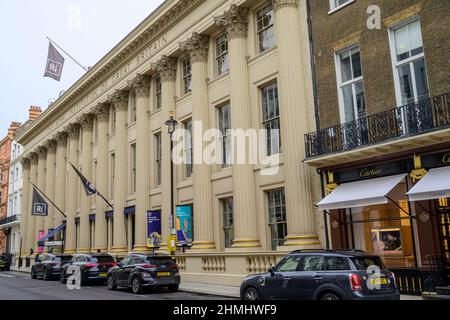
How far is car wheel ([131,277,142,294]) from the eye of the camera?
18.4 meters

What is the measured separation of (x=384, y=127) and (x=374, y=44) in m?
3.16

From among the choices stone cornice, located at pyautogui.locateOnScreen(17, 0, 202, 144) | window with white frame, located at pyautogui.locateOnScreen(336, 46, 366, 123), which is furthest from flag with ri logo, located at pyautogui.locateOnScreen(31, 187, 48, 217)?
window with white frame, located at pyautogui.locateOnScreen(336, 46, 366, 123)

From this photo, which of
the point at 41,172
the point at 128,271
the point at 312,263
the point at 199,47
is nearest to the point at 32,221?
the point at 41,172

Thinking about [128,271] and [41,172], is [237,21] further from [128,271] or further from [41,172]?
[41,172]

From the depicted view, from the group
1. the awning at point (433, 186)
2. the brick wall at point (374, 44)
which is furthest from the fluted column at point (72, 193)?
the awning at point (433, 186)

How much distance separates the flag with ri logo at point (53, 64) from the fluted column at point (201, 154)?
60.8 feet

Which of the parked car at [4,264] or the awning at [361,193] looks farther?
the parked car at [4,264]

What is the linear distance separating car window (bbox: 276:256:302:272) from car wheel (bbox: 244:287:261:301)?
99 centimetres

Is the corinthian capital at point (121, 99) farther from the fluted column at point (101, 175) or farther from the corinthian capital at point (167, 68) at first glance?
the corinthian capital at point (167, 68)

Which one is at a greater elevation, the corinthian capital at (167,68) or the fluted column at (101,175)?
the corinthian capital at (167,68)

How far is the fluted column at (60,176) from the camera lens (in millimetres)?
42281

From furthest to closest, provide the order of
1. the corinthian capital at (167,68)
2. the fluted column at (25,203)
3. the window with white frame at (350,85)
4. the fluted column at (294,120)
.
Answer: the fluted column at (25,203)
the corinthian capital at (167,68)
the fluted column at (294,120)
the window with white frame at (350,85)

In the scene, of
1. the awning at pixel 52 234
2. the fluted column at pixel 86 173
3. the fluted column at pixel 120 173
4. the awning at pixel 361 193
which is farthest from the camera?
the awning at pixel 52 234

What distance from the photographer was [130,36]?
102ft
